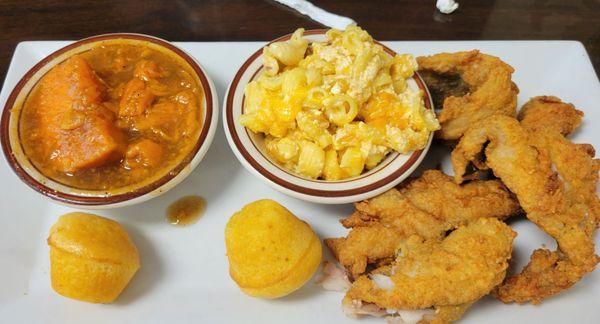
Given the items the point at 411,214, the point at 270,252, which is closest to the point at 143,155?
the point at 270,252

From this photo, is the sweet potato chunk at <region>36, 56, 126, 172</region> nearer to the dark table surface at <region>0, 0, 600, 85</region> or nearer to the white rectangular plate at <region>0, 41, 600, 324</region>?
the white rectangular plate at <region>0, 41, 600, 324</region>

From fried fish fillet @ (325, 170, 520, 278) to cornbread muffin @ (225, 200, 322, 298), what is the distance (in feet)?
0.58

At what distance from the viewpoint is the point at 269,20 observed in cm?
325

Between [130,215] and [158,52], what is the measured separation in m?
0.81

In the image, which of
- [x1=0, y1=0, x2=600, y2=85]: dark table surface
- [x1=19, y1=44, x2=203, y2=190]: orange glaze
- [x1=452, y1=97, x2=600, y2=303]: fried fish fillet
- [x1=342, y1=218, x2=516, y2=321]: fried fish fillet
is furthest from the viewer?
[x1=0, y1=0, x2=600, y2=85]: dark table surface

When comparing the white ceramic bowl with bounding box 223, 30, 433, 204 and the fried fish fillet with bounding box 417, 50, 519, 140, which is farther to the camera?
the fried fish fillet with bounding box 417, 50, 519, 140

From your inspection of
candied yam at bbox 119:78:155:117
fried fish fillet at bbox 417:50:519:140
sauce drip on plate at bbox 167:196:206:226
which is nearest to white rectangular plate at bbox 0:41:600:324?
sauce drip on plate at bbox 167:196:206:226

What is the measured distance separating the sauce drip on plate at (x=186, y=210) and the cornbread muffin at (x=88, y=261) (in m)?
0.30

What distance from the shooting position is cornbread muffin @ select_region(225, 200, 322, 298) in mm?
1825

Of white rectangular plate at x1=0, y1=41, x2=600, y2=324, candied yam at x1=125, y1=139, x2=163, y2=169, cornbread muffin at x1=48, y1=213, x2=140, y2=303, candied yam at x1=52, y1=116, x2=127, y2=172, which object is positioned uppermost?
candied yam at x1=52, y1=116, x2=127, y2=172

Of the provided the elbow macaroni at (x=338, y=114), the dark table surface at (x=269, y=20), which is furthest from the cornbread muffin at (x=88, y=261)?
the dark table surface at (x=269, y=20)

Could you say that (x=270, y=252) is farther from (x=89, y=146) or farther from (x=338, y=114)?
(x=89, y=146)

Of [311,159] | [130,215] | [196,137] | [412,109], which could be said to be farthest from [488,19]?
[130,215]

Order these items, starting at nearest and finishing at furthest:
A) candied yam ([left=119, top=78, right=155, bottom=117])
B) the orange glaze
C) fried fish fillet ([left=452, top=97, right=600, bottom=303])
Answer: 1. fried fish fillet ([left=452, top=97, right=600, bottom=303])
2. the orange glaze
3. candied yam ([left=119, top=78, right=155, bottom=117])
